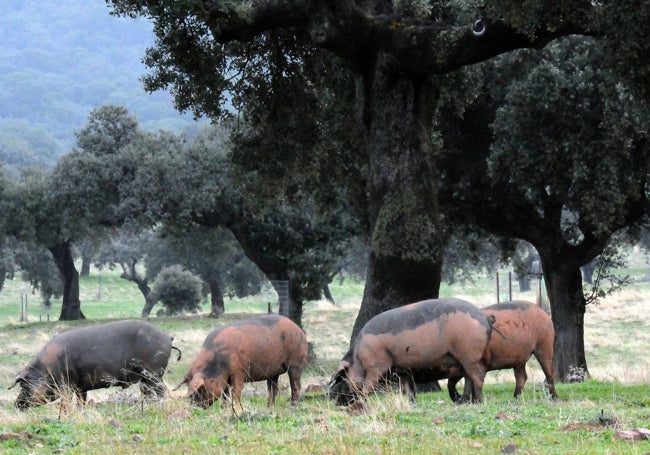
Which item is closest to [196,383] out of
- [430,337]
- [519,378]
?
[430,337]

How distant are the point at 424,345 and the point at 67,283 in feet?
156

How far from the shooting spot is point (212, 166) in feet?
138

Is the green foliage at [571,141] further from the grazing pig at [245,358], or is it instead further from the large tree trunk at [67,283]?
the large tree trunk at [67,283]

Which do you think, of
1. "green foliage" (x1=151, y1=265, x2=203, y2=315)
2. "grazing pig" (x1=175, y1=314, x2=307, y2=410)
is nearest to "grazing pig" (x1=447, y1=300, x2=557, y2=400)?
"grazing pig" (x1=175, y1=314, x2=307, y2=410)

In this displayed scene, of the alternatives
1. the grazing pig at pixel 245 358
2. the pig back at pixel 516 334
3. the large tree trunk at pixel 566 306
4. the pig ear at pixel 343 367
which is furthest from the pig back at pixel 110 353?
the large tree trunk at pixel 566 306

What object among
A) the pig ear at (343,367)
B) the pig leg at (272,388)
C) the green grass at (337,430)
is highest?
the pig ear at (343,367)

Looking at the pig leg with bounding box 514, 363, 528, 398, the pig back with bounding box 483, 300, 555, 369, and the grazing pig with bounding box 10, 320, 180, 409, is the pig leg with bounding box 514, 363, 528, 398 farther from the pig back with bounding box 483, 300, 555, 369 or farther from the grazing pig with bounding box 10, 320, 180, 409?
the grazing pig with bounding box 10, 320, 180, 409

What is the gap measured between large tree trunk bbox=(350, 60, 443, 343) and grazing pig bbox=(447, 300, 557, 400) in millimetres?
4205

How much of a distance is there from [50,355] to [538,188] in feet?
50.2

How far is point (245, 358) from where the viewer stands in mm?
14297

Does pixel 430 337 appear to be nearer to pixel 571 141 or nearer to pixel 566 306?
pixel 571 141

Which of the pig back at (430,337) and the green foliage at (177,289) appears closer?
the pig back at (430,337)

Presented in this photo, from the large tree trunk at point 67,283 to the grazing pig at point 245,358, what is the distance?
142 feet

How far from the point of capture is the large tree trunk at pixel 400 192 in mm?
19750
